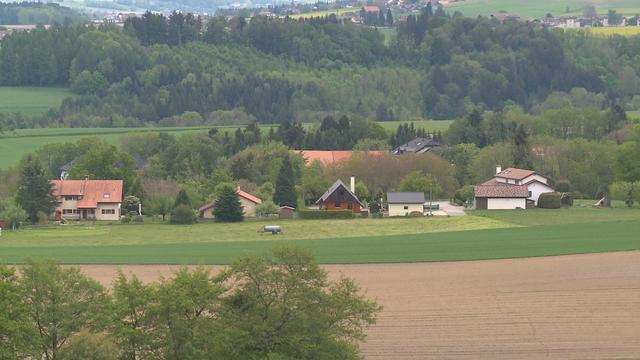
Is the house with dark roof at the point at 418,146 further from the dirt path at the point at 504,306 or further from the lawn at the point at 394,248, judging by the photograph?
the dirt path at the point at 504,306

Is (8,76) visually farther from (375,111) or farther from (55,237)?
(55,237)

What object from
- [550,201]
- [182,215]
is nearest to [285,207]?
[182,215]

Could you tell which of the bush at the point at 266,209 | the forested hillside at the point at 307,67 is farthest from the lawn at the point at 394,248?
the forested hillside at the point at 307,67

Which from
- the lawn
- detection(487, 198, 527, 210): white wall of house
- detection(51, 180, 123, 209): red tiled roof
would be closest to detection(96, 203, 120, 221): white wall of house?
detection(51, 180, 123, 209): red tiled roof

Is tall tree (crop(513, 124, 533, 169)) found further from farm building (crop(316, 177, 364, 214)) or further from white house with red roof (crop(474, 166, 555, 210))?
farm building (crop(316, 177, 364, 214))

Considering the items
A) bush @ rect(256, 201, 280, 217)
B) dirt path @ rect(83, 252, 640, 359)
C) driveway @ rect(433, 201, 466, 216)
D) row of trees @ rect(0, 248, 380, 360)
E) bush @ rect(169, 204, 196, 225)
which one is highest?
row of trees @ rect(0, 248, 380, 360)

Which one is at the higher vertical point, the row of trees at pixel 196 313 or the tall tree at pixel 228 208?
the row of trees at pixel 196 313

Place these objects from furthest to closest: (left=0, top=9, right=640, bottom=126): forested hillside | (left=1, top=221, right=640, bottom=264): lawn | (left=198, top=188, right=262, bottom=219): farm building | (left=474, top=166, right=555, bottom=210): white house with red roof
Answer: (left=0, top=9, right=640, bottom=126): forested hillside → (left=474, top=166, right=555, bottom=210): white house with red roof → (left=198, top=188, right=262, bottom=219): farm building → (left=1, top=221, right=640, bottom=264): lawn
